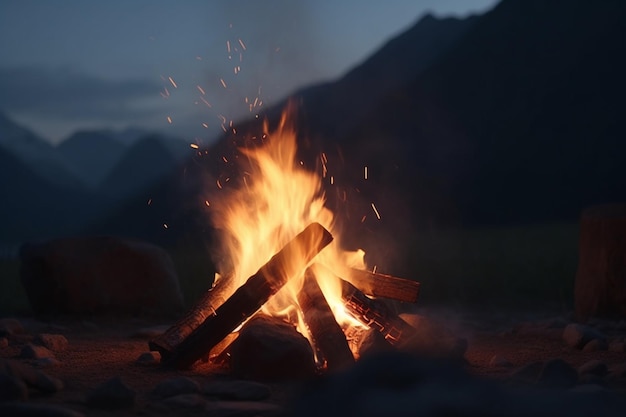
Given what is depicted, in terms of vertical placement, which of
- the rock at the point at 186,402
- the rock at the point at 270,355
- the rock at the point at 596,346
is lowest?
the rock at the point at 186,402

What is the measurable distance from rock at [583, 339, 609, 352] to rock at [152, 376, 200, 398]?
3.60 meters

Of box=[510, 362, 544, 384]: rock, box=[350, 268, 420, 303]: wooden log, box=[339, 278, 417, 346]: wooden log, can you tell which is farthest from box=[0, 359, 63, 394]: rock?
box=[510, 362, 544, 384]: rock

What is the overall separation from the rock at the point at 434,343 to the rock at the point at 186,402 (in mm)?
1831

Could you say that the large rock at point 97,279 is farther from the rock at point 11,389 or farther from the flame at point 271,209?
the rock at point 11,389

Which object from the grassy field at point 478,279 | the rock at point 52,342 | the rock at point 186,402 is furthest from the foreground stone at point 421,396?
the grassy field at point 478,279

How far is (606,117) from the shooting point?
59656mm

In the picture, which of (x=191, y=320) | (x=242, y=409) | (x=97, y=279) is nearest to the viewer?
(x=242, y=409)

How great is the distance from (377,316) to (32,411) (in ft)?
10.2

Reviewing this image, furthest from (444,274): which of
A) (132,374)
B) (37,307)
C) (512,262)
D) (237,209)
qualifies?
(132,374)

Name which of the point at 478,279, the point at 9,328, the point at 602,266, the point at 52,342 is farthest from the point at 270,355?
the point at 478,279

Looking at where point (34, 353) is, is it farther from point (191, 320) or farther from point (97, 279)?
point (97, 279)

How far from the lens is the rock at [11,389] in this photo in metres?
4.98

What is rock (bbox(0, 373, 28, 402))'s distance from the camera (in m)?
4.98

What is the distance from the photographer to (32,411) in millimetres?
4492
